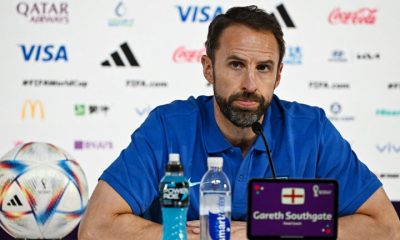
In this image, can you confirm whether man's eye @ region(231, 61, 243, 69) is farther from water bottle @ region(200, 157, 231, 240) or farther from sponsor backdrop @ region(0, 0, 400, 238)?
sponsor backdrop @ region(0, 0, 400, 238)

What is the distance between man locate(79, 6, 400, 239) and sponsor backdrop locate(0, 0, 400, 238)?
103 inches

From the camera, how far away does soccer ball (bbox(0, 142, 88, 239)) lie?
2.01 meters

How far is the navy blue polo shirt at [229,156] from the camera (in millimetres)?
2160

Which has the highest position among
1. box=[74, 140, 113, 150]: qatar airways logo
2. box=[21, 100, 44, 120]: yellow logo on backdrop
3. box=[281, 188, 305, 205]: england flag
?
box=[281, 188, 305, 205]: england flag

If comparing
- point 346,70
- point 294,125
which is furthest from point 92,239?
point 346,70

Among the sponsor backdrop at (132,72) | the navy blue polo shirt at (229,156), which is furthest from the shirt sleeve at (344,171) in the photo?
the sponsor backdrop at (132,72)

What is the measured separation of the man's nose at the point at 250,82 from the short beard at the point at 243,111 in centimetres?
2

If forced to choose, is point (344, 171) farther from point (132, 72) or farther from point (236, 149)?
point (132, 72)

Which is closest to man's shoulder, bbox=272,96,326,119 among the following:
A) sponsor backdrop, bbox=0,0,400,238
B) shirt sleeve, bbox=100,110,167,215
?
shirt sleeve, bbox=100,110,167,215

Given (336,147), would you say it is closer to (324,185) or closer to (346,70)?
(324,185)

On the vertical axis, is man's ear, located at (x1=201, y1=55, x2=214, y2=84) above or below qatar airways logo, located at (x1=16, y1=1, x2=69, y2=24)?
below

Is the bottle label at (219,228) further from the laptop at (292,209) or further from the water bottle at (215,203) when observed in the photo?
the laptop at (292,209)

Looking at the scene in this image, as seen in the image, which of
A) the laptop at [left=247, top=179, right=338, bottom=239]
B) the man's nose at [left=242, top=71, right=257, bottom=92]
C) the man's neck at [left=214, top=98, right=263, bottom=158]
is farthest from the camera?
the man's neck at [left=214, top=98, right=263, bottom=158]

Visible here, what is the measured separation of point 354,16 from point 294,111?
9.17 feet
